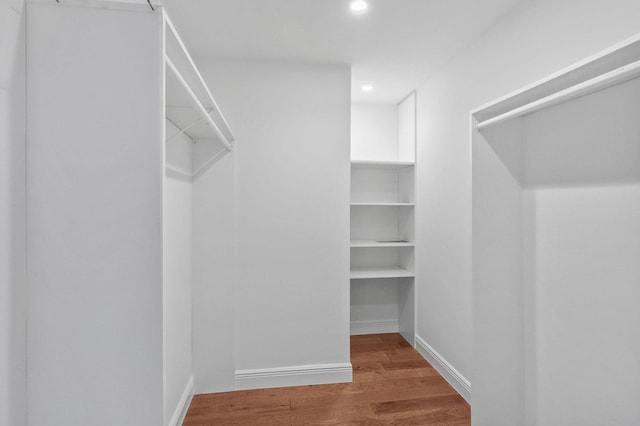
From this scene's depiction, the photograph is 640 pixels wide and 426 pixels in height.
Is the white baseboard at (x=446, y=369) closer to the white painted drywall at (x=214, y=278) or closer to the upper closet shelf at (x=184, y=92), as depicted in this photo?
the white painted drywall at (x=214, y=278)

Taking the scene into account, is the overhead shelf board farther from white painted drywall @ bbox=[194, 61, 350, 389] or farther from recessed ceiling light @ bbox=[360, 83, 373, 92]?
recessed ceiling light @ bbox=[360, 83, 373, 92]

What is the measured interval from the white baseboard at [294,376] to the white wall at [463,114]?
898 millimetres

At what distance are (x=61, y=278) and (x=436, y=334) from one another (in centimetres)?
278

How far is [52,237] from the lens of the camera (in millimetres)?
943

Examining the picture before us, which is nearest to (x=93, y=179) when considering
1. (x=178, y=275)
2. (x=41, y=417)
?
(x=41, y=417)

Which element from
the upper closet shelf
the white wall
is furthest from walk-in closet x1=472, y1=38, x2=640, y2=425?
the upper closet shelf

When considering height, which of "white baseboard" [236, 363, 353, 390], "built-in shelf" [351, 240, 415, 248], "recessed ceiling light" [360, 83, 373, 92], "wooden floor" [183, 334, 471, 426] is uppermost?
"recessed ceiling light" [360, 83, 373, 92]

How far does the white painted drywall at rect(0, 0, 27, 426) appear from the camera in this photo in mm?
865

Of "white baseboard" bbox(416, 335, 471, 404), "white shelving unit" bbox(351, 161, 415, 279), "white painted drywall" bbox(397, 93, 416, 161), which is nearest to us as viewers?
"white baseboard" bbox(416, 335, 471, 404)

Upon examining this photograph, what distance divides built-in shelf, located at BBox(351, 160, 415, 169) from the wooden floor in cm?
186

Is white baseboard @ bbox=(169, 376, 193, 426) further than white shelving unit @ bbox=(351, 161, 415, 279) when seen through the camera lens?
No

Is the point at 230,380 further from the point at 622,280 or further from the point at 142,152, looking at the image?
the point at 622,280

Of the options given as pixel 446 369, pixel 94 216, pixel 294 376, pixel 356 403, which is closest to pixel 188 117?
pixel 94 216

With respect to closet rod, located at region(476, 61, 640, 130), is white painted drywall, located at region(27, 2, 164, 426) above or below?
below
